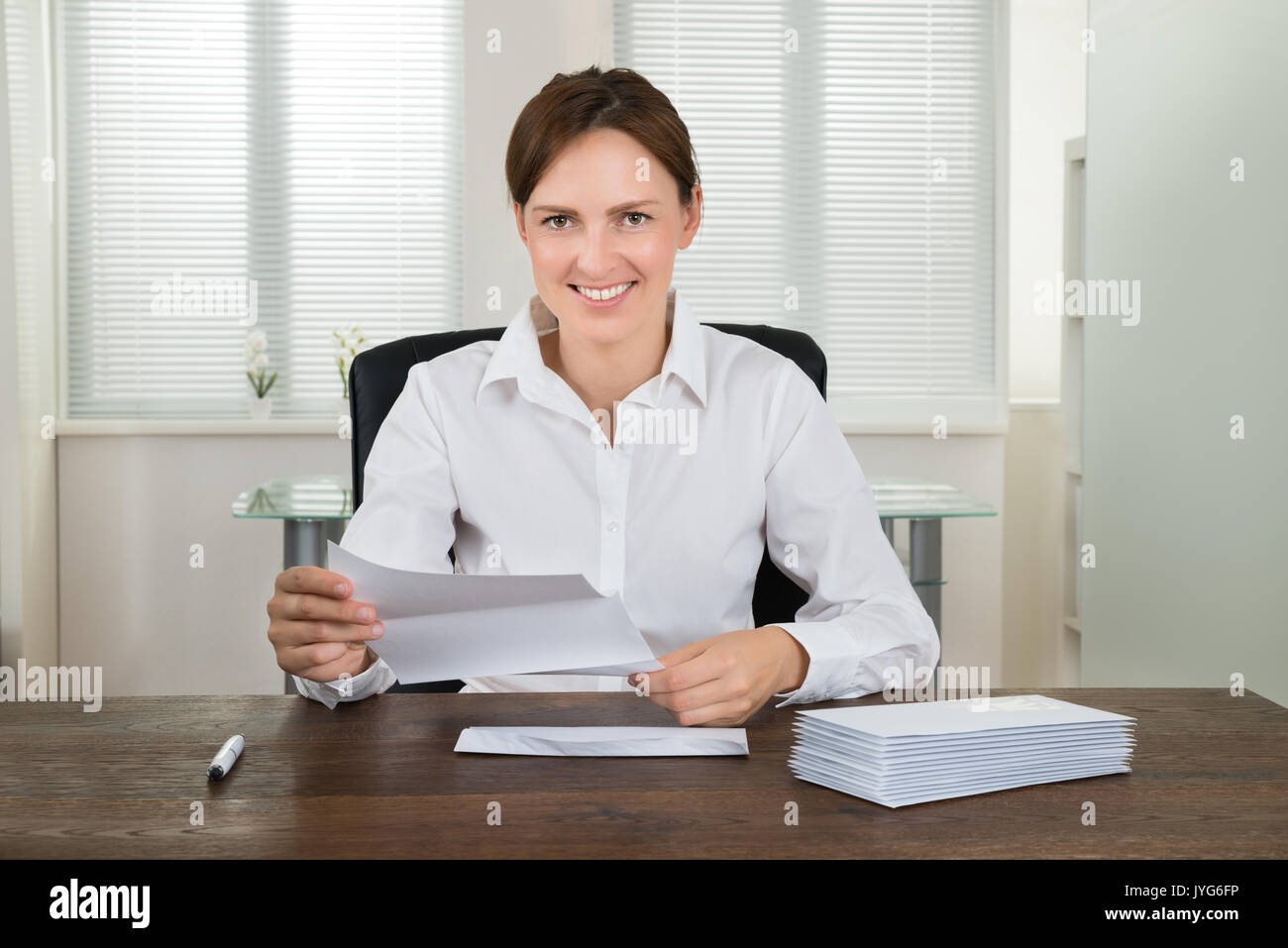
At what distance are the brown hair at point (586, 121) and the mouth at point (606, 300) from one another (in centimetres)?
13

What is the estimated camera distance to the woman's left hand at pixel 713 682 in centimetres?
105

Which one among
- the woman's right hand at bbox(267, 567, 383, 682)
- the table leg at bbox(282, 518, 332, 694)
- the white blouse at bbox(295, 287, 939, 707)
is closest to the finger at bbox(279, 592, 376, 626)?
the woman's right hand at bbox(267, 567, 383, 682)

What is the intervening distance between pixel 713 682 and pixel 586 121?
71 cm

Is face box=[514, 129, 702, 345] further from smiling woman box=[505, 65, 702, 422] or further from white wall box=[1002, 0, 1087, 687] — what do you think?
white wall box=[1002, 0, 1087, 687]

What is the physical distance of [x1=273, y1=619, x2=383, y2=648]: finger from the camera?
1.04m

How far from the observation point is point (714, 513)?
1.48 metres

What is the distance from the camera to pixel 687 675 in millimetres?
1054

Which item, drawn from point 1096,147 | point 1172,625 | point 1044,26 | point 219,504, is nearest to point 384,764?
point 1172,625

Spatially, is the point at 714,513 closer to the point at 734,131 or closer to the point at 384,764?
the point at 384,764

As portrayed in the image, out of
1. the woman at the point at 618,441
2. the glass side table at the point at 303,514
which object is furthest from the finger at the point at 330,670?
the glass side table at the point at 303,514

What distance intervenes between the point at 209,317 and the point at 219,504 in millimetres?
588

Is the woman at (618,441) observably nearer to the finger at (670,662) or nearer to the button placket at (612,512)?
the button placket at (612,512)

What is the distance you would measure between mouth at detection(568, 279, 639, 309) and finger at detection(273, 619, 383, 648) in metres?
0.53
